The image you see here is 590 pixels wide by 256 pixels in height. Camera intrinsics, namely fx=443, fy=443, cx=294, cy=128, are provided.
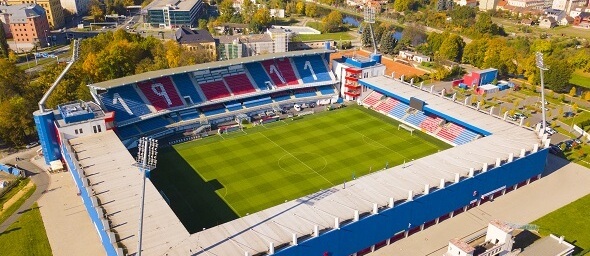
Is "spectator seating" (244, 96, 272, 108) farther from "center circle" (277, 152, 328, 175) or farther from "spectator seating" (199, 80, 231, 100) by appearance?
"center circle" (277, 152, 328, 175)

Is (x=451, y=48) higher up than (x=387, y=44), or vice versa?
(x=451, y=48)

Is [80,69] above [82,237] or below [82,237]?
above

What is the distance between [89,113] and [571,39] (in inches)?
4403

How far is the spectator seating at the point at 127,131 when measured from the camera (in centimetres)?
5338

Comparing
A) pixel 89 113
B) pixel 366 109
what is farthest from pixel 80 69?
pixel 366 109

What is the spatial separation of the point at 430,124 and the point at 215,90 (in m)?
29.7

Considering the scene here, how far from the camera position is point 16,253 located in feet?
118

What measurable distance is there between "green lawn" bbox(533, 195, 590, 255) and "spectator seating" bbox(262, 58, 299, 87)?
38583mm

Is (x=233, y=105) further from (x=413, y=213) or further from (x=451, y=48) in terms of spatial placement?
(x=451, y=48)

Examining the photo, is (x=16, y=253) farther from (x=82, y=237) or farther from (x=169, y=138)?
(x=169, y=138)

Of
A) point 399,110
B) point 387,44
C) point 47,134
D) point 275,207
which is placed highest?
point 387,44

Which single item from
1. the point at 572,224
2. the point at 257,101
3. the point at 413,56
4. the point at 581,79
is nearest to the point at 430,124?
the point at 572,224

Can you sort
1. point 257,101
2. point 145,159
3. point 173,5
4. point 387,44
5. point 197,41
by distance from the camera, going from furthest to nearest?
1. point 173,5
2. point 387,44
3. point 197,41
4. point 257,101
5. point 145,159

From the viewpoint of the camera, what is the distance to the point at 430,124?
57969 mm
